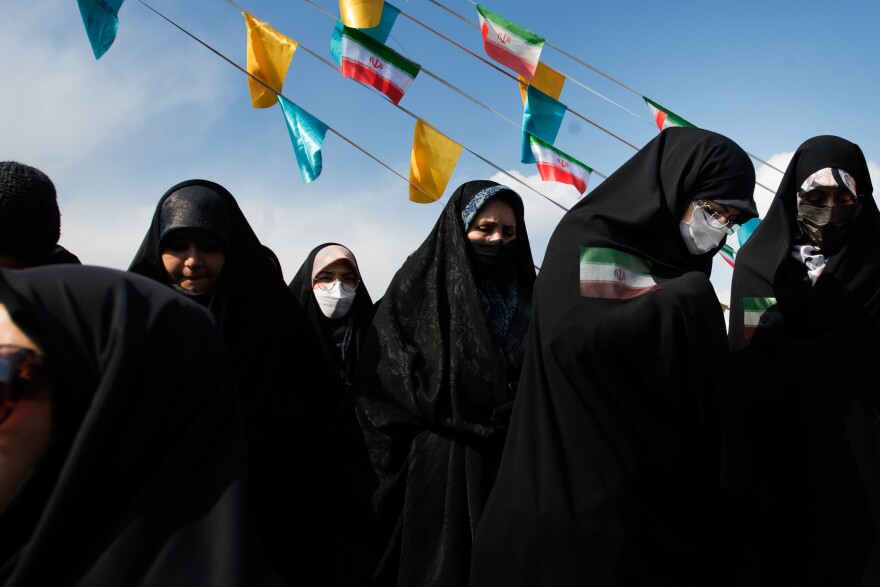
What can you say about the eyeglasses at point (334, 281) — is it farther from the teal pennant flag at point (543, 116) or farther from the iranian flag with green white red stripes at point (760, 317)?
the teal pennant flag at point (543, 116)

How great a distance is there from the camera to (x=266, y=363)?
100 inches

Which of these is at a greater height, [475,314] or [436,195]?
[436,195]

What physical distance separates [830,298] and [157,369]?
2.49 metres

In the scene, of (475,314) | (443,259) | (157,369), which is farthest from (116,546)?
(443,259)

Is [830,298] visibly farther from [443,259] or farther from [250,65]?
[250,65]

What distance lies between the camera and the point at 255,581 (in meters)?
1.14

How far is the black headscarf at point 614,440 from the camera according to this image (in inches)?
86.4

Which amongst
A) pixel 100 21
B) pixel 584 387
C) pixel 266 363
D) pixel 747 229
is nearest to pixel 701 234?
pixel 584 387

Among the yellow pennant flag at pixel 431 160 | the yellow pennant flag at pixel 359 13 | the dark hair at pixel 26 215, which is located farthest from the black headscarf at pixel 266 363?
the yellow pennant flag at pixel 431 160

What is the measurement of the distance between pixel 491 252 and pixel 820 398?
4.01 feet

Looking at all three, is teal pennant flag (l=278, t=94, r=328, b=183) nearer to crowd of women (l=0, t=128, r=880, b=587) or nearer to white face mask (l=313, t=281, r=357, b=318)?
white face mask (l=313, t=281, r=357, b=318)

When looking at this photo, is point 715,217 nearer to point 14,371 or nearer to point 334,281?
point 334,281

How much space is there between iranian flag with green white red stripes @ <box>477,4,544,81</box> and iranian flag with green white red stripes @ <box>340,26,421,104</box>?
0.64 m

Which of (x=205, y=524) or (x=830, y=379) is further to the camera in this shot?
(x=830, y=379)
